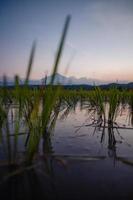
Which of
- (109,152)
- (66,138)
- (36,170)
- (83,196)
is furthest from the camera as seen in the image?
(66,138)

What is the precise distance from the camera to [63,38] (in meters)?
1.00

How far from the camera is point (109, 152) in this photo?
1.60m

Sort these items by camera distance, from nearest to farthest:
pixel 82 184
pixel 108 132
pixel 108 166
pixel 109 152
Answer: pixel 82 184 → pixel 108 166 → pixel 109 152 → pixel 108 132

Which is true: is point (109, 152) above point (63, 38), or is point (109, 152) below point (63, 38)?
below

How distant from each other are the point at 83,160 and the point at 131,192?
419mm

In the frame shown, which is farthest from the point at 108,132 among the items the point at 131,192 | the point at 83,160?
the point at 131,192

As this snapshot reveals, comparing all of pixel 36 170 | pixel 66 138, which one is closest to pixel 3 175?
pixel 36 170

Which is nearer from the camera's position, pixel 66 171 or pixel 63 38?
pixel 63 38

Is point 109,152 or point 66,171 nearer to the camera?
point 66,171

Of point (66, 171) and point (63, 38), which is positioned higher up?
point (63, 38)

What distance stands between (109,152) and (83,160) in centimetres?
29

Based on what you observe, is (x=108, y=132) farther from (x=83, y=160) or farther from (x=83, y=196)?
(x=83, y=196)

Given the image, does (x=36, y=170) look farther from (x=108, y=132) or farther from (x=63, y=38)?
(x=108, y=132)

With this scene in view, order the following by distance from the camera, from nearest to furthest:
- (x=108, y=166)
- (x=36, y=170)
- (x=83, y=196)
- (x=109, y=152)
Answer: (x=83, y=196)
(x=36, y=170)
(x=108, y=166)
(x=109, y=152)
